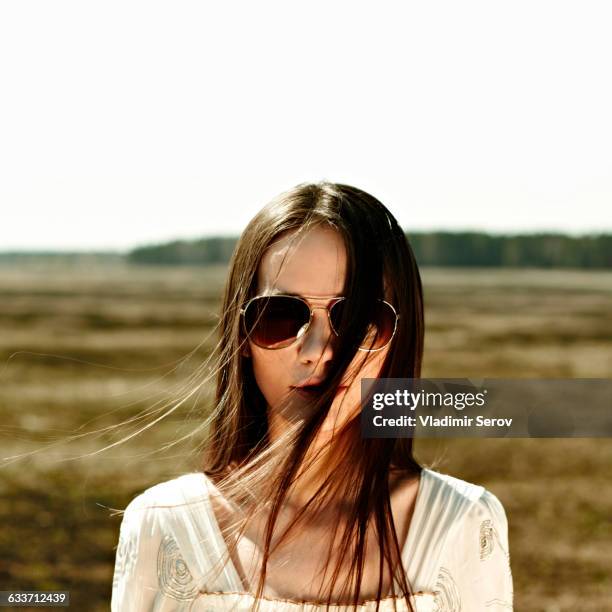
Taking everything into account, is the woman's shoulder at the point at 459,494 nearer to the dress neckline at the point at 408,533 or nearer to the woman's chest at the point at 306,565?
the dress neckline at the point at 408,533

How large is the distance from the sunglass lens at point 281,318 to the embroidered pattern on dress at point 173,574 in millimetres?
364

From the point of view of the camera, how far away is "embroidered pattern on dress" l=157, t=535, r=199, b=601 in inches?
51.9

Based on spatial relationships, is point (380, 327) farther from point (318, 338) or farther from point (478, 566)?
point (478, 566)

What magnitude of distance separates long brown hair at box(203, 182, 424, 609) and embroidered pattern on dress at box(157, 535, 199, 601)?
3.7 inches

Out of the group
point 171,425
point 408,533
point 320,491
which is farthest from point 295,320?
point 171,425

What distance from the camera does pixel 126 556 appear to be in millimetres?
1361

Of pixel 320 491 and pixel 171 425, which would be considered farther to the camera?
pixel 171 425

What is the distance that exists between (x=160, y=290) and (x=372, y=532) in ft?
114

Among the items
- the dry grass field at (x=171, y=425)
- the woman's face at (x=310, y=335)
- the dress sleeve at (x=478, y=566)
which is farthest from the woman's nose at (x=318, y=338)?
the dress sleeve at (x=478, y=566)

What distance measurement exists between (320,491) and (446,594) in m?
0.26

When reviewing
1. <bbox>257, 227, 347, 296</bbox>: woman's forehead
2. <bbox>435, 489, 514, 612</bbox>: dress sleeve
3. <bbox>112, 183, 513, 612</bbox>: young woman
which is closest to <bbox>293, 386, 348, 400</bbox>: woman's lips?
<bbox>112, 183, 513, 612</bbox>: young woman

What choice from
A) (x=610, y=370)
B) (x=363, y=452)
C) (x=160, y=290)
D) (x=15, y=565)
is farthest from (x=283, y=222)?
(x=160, y=290)

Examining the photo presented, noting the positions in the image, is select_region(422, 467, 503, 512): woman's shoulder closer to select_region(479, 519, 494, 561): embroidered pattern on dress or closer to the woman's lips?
select_region(479, 519, 494, 561): embroidered pattern on dress

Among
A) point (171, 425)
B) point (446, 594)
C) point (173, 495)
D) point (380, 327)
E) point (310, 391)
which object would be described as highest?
point (380, 327)
